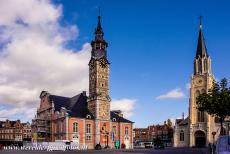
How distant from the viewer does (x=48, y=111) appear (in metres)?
90.1

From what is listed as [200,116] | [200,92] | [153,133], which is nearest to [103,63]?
[200,92]

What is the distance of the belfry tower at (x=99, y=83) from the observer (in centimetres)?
8781

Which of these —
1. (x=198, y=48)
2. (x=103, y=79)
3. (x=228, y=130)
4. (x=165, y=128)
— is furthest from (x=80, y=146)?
(x=165, y=128)


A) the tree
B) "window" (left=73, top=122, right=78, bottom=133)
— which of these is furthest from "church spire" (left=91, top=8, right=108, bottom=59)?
the tree

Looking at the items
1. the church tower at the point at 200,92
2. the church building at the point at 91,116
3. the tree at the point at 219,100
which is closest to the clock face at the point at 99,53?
the church building at the point at 91,116

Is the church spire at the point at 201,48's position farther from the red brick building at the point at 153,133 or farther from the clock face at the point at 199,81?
the red brick building at the point at 153,133

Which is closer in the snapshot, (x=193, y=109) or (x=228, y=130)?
(x=228, y=130)

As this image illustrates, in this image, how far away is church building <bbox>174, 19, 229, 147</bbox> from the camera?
326 ft

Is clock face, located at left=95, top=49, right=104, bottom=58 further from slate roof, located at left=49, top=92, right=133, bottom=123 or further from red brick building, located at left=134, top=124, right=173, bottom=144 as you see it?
red brick building, located at left=134, top=124, right=173, bottom=144

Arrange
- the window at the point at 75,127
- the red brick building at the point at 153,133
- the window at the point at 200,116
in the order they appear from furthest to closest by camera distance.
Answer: the red brick building at the point at 153,133 < the window at the point at 200,116 < the window at the point at 75,127

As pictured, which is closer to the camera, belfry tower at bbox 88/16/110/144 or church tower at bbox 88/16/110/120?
belfry tower at bbox 88/16/110/144

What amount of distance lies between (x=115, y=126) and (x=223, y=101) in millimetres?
48859

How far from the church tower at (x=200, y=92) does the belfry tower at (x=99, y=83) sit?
2700cm

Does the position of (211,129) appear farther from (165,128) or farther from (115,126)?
(165,128)
